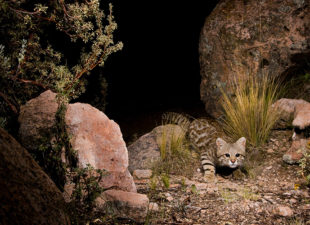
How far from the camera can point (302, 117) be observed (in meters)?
4.61

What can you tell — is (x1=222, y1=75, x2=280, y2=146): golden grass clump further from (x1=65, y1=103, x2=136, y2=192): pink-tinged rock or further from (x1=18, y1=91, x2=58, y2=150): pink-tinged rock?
(x1=18, y1=91, x2=58, y2=150): pink-tinged rock

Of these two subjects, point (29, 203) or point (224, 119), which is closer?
point (29, 203)

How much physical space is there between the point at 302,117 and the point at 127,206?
2.90m

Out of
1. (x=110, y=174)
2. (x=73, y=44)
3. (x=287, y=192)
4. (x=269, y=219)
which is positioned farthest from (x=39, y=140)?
(x=73, y=44)

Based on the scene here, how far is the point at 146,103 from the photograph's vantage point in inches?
348

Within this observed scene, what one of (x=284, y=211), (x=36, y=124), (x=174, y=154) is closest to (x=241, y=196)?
(x=284, y=211)

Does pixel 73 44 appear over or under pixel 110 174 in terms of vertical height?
over

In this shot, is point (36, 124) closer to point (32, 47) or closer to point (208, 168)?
point (32, 47)

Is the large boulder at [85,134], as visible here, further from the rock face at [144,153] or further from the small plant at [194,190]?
the rock face at [144,153]

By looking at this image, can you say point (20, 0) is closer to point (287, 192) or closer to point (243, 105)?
point (243, 105)

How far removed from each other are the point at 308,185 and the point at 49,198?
3.25m

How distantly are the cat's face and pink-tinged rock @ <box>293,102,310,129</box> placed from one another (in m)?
0.80

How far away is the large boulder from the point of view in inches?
128

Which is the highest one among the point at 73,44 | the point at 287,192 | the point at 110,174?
the point at 73,44
